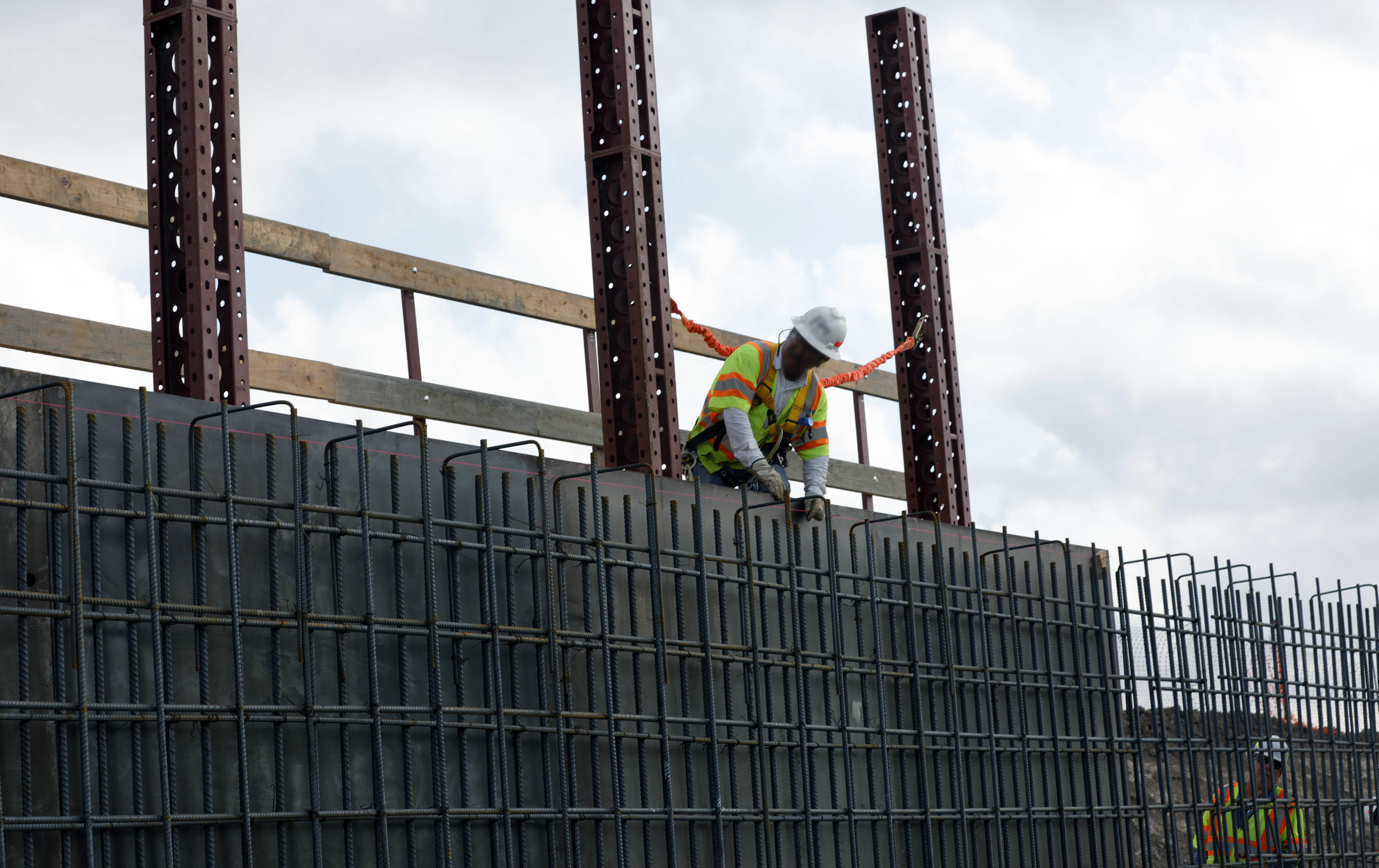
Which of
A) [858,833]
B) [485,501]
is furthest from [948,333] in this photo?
[485,501]

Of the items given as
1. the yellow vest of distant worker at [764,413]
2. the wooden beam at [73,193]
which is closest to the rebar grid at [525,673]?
the yellow vest of distant worker at [764,413]

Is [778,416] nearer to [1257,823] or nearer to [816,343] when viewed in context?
[816,343]

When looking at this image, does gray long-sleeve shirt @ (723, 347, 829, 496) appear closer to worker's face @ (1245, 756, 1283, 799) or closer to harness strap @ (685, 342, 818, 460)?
harness strap @ (685, 342, 818, 460)

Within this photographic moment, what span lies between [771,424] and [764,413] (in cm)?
8

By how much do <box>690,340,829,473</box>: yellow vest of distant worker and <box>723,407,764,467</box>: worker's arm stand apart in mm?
121

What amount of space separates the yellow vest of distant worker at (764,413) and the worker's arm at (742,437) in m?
0.12

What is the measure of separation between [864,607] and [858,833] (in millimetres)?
1291

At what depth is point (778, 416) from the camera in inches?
393

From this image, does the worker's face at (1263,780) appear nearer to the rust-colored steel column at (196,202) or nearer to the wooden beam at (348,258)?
the wooden beam at (348,258)

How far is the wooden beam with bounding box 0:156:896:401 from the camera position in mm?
9164

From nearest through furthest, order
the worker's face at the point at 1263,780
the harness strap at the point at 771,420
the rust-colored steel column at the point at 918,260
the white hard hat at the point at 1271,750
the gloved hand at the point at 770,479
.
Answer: the gloved hand at the point at 770,479 < the harness strap at the point at 771,420 < the worker's face at the point at 1263,780 < the white hard hat at the point at 1271,750 < the rust-colored steel column at the point at 918,260

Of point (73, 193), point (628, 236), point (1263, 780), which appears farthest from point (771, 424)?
point (1263, 780)

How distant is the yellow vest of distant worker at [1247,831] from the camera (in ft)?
37.9

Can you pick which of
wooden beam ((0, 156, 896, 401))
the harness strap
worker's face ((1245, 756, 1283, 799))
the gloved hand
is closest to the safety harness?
the harness strap
